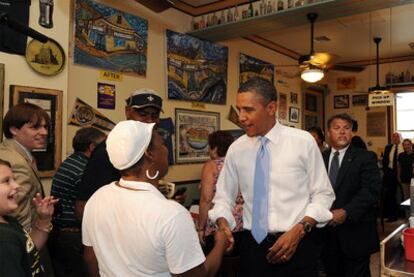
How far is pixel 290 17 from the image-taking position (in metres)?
4.57

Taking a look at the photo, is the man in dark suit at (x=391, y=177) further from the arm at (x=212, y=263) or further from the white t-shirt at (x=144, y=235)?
the white t-shirt at (x=144, y=235)

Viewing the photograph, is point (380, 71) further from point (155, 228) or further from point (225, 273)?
point (155, 228)

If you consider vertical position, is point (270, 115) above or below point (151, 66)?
below

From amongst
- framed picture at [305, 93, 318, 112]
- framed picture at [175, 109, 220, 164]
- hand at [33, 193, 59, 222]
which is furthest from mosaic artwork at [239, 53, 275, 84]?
hand at [33, 193, 59, 222]

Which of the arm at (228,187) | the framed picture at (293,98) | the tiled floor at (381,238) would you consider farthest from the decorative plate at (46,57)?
the framed picture at (293,98)

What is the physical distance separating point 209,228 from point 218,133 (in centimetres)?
86

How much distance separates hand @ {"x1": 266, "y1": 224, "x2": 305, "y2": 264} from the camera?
1.65 m

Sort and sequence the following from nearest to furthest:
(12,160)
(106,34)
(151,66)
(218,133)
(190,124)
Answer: (12,160) → (218,133) → (106,34) → (151,66) → (190,124)

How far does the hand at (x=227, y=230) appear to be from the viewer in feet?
5.30

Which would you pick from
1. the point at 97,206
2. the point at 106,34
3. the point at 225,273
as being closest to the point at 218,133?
the point at 225,273

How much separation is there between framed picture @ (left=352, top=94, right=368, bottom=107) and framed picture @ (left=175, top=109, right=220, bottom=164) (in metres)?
4.83

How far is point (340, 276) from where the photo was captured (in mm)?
2930

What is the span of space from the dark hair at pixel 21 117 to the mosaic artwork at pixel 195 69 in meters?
2.98

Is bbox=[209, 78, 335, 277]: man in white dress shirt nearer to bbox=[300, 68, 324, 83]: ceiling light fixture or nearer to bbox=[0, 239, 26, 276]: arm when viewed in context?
bbox=[0, 239, 26, 276]: arm
